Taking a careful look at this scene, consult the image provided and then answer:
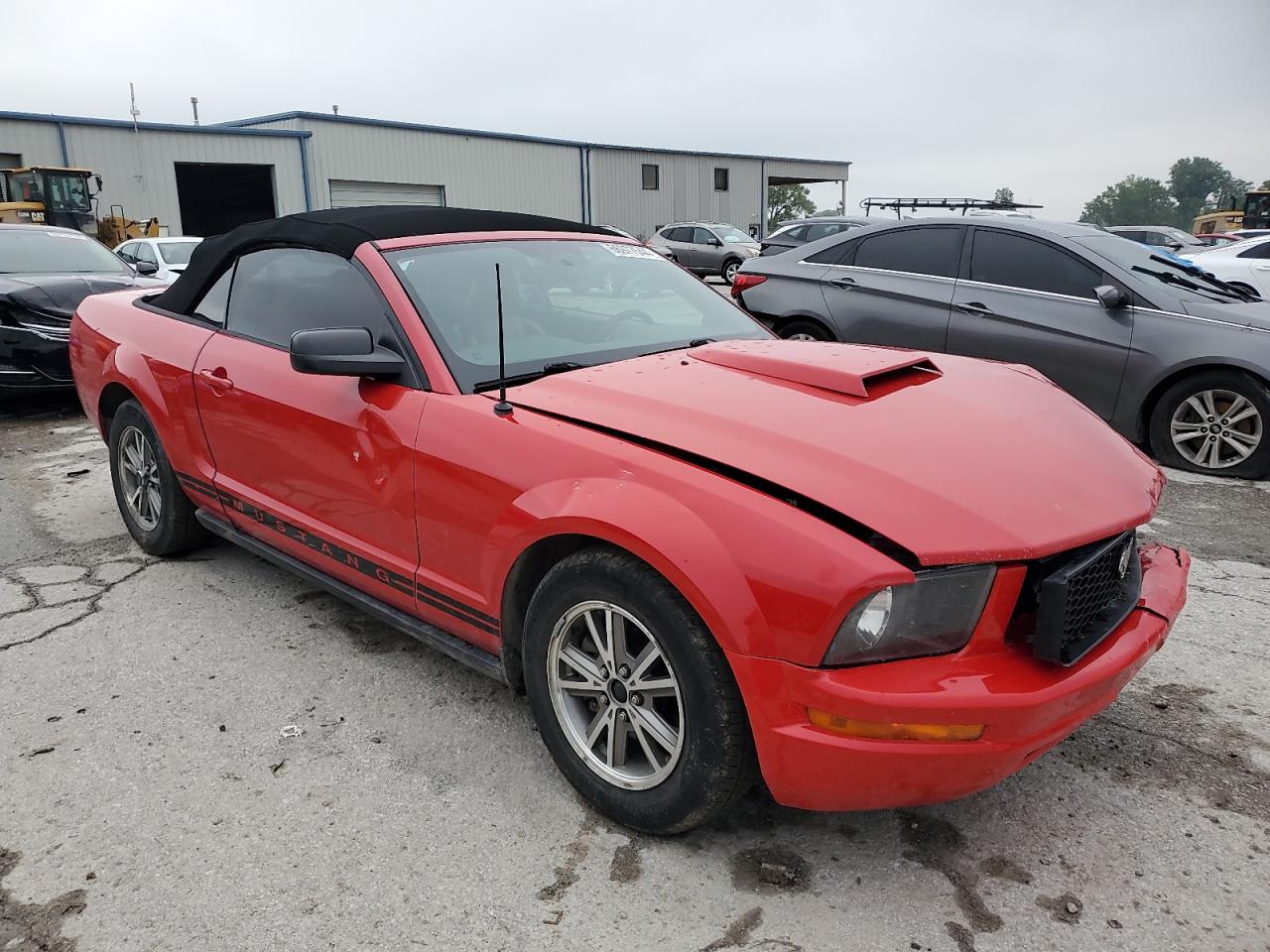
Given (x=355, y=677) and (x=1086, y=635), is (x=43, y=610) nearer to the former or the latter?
(x=355, y=677)

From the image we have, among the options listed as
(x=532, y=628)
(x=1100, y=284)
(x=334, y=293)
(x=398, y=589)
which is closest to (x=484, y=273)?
(x=334, y=293)

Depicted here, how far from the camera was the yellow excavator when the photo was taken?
20.9m

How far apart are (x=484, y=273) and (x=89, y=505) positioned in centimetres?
334

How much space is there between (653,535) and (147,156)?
1183 inches

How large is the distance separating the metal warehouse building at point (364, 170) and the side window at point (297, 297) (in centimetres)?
2646

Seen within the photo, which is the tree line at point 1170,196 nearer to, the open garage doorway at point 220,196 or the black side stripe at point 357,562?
the open garage doorway at point 220,196

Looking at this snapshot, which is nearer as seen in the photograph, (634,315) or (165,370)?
(634,315)

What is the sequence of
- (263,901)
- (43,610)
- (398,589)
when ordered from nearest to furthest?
(263,901) < (398,589) < (43,610)

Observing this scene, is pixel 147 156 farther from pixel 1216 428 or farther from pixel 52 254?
pixel 1216 428

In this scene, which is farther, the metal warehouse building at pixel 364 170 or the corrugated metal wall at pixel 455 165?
the corrugated metal wall at pixel 455 165

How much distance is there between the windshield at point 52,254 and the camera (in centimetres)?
798

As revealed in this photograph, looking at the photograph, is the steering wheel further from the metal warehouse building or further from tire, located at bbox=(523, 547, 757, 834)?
the metal warehouse building

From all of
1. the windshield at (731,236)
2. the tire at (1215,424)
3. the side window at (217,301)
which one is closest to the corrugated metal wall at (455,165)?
the windshield at (731,236)

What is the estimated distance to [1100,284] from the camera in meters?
5.73
